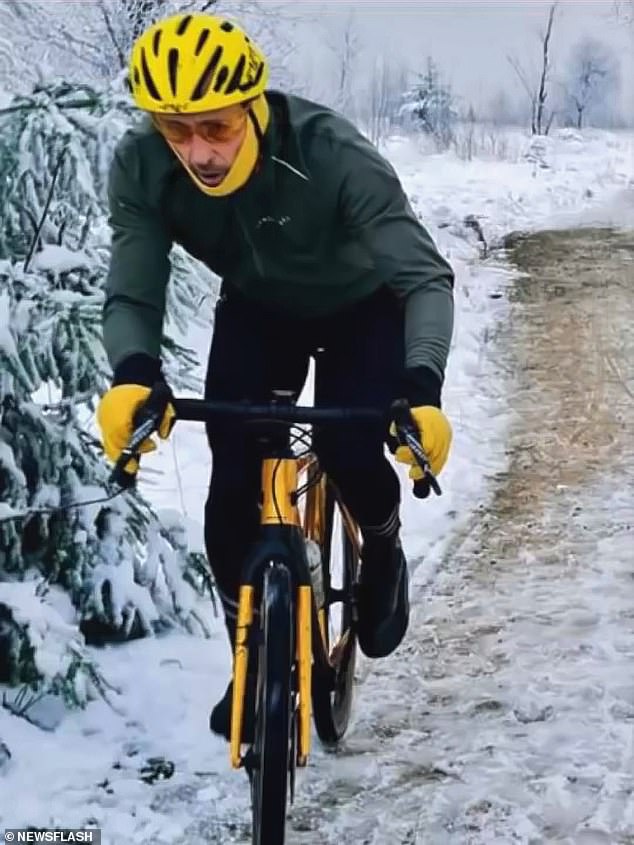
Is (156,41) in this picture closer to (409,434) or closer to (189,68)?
(189,68)

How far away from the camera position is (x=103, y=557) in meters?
4.55

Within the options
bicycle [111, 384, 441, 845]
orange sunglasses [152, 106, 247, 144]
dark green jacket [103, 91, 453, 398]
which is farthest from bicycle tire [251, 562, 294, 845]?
orange sunglasses [152, 106, 247, 144]

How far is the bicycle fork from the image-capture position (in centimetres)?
312

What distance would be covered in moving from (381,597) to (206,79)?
5.55 ft

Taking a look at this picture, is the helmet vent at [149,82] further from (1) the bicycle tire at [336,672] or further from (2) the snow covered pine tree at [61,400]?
(1) the bicycle tire at [336,672]

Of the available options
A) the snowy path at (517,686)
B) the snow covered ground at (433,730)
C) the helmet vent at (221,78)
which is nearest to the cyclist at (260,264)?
the helmet vent at (221,78)

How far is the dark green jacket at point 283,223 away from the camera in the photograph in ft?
10.6

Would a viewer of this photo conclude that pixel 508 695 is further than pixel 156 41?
Yes

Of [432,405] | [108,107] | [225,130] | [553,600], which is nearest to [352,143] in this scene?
[225,130]

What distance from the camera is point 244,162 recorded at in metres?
3.17

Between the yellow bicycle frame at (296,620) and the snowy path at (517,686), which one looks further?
the snowy path at (517,686)

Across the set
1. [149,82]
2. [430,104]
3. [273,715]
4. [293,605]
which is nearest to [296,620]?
[293,605]

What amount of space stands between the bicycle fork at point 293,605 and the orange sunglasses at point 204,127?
0.79 metres

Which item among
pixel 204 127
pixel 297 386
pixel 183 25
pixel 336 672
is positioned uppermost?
pixel 183 25
